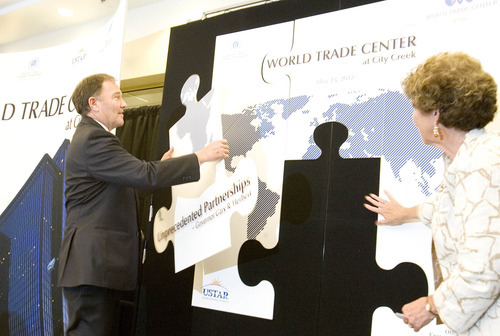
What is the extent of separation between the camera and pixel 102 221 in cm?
219

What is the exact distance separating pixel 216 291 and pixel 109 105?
3.61ft

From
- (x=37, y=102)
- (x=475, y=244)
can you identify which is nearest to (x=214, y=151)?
(x=475, y=244)

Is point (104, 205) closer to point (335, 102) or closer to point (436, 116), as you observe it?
point (335, 102)

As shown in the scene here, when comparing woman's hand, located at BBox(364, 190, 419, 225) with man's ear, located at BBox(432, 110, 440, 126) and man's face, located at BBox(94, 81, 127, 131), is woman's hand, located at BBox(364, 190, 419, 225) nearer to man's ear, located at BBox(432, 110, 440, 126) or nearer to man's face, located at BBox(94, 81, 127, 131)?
man's ear, located at BBox(432, 110, 440, 126)

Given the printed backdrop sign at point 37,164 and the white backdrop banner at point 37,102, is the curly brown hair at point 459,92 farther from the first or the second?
the white backdrop banner at point 37,102

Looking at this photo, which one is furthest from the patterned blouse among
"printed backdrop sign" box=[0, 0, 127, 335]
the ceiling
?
the ceiling

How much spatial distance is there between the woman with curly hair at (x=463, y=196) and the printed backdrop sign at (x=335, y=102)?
1.57 feet

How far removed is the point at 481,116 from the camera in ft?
4.34

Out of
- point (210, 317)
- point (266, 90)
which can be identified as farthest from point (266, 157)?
point (210, 317)

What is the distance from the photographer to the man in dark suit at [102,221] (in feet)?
6.90

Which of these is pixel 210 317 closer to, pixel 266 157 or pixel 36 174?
pixel 266 157

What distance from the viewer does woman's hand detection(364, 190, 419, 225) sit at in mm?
1908

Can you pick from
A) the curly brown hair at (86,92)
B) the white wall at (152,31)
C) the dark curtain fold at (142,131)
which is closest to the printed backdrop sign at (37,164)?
the curly brown hair at (86,92)

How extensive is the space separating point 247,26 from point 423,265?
1536 mm
